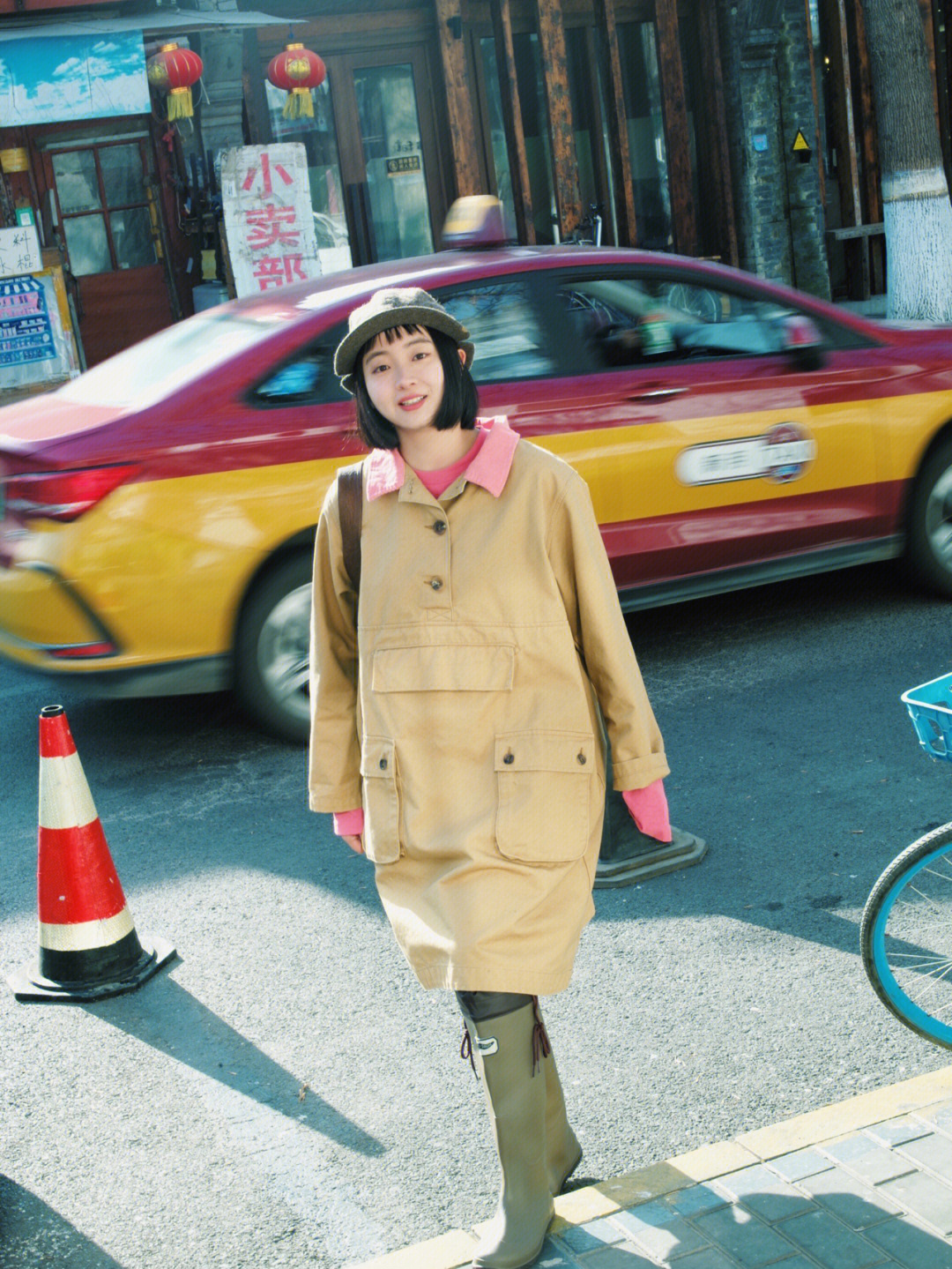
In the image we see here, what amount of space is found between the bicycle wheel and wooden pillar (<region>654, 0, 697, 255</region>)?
12911 mm

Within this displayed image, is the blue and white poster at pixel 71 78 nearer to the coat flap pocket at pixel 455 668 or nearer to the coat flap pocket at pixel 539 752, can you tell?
the coat flap pocket at pixel 455 668

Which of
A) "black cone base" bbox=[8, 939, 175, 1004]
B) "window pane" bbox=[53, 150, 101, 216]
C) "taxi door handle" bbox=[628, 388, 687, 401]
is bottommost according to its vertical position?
"black cone base" bbox=[8, 939, 175, 1004]

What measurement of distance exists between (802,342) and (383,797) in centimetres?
428

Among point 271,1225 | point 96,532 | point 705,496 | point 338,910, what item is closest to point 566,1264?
point 271,1225

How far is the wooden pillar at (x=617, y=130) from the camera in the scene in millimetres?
15156

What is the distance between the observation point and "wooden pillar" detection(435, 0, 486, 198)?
14.4 metres

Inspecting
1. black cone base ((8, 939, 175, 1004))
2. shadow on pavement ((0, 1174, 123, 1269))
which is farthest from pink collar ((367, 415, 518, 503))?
black cone base ((8, 939, 175, 1004))

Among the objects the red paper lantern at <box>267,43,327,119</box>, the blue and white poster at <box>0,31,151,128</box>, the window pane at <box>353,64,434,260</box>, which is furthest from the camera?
the window pane at <box>353,64,434,260</box>

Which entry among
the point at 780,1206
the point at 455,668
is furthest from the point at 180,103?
the point at 780,1206

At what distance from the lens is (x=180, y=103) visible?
12570mm

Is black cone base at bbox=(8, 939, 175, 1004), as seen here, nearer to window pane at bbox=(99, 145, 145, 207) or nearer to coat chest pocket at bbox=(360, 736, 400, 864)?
coat chest pocket at bbox=(360, 736, 400, 864)

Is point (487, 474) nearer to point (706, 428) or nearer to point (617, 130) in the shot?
point (706, 428)

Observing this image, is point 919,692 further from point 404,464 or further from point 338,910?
point 338,910

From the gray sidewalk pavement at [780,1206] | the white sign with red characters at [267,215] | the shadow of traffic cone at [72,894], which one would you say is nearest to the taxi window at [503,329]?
the shadow of traffic cone at [72,894]
